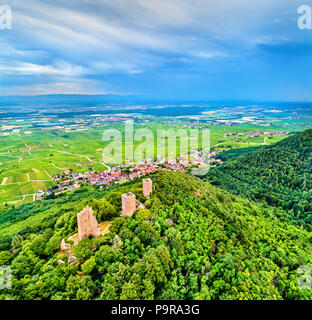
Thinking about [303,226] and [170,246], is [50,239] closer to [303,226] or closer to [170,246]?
[170,246]

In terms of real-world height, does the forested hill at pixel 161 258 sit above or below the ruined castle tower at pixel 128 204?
below

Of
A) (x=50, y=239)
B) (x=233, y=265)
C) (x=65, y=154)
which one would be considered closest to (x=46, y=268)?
(x=50, y=239)

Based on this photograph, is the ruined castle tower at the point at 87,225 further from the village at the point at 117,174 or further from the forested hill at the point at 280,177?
the forested hill at the point at 280,177

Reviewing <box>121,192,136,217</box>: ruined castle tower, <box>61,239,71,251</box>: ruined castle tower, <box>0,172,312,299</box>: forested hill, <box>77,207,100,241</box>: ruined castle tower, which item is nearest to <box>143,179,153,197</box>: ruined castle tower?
<box>0,172,312,299</box>: forested hill

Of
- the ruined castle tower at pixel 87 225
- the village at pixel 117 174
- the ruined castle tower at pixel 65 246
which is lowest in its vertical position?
the village at pixel 117 174

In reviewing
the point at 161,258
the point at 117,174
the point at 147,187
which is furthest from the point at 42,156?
the point at 161,258

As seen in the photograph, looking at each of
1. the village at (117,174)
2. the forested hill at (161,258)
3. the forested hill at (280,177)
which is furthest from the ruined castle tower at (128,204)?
the forested hill at (280,177)
